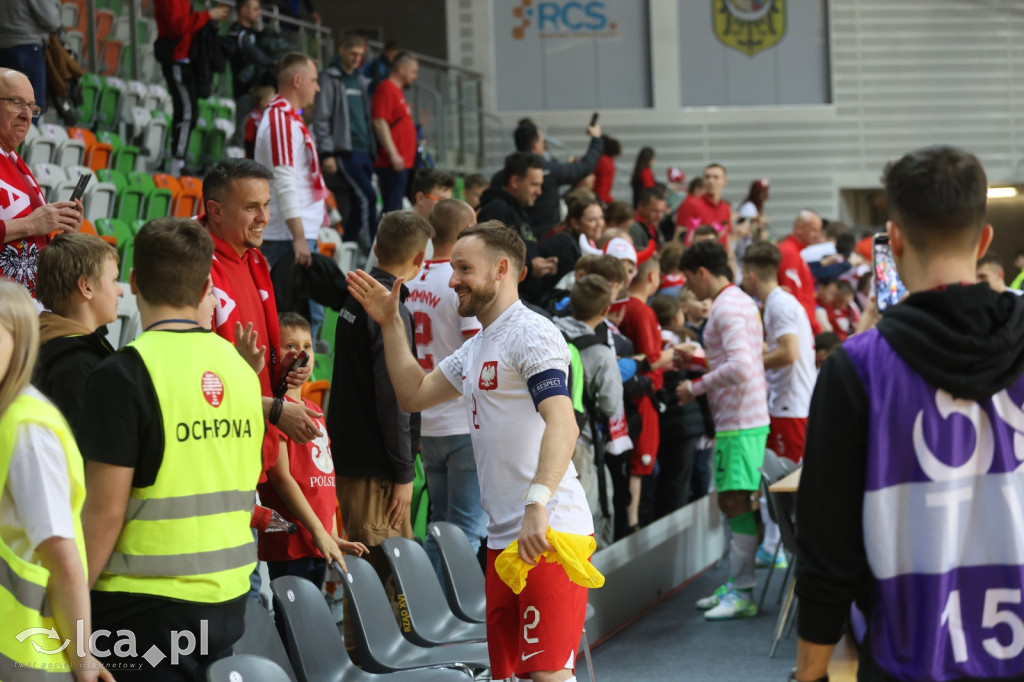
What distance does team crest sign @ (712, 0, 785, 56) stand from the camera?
699 inches

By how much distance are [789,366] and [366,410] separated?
332cm

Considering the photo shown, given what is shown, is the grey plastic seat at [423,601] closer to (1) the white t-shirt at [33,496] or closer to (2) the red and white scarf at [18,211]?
(2) the red and white scarf at [18,211]

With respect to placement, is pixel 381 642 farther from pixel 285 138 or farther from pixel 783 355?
pixel 783 355

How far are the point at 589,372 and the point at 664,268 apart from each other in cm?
317

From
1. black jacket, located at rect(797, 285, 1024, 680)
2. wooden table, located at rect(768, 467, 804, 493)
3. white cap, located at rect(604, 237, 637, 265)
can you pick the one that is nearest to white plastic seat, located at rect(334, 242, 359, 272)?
white cap, located at rect(604, 237, 637, 265)

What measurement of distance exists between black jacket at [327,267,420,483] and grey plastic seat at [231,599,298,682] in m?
0.89

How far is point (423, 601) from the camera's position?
13.8 feet

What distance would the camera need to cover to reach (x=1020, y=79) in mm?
18562

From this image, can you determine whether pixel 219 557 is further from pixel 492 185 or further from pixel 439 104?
pixel 439 104

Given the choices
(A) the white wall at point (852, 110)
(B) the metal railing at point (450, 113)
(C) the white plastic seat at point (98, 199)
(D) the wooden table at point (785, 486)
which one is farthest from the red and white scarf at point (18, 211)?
(A) the white wall at point (852, 110)

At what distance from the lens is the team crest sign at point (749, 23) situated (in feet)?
58.2

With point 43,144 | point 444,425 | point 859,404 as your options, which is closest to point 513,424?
point 859,404

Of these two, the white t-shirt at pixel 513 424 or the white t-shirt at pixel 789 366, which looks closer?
the white t-shirt at pixel 513 424

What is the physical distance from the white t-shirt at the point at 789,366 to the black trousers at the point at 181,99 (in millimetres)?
4809
